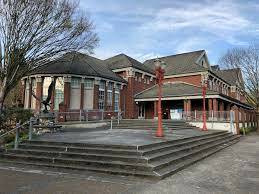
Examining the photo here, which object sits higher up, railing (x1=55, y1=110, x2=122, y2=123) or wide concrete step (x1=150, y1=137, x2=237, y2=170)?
railing (x1=55, y1=110, x2=122, y2=123)

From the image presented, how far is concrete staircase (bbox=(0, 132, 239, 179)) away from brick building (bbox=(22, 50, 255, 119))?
10.8 metres

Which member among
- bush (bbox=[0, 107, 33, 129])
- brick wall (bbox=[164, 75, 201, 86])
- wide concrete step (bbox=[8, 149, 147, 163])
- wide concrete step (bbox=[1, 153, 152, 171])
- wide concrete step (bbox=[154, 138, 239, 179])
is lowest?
wide concrete step (bbox=[154, 138, 239, 179])

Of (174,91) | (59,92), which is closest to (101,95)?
(59,92)

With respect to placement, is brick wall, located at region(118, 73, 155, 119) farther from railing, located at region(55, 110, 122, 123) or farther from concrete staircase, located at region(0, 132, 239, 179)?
concrete staircase, located at region(0, 132, 239, 179)

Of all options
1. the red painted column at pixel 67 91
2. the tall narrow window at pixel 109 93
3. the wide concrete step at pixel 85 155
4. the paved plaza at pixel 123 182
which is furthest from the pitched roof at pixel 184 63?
the wide concrete step at pixel 85 155

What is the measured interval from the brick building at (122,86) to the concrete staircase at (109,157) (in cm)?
1078

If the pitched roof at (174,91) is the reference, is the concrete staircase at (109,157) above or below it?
below

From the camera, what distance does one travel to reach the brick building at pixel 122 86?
25.6 m

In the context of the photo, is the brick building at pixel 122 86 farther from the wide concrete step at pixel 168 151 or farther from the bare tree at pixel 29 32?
the wide concrete step at pixel 168 151

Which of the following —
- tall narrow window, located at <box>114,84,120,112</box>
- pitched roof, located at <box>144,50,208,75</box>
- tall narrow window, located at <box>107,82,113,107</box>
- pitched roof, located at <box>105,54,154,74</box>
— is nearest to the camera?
tall narrow window, located at <box>107,82,113,107</box>

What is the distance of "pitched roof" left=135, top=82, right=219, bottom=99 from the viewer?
97.1ft

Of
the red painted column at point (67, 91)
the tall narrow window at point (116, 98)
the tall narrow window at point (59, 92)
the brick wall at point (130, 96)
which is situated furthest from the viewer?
the brick wall at point (130, 96)

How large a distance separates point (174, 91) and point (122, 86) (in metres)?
6.21

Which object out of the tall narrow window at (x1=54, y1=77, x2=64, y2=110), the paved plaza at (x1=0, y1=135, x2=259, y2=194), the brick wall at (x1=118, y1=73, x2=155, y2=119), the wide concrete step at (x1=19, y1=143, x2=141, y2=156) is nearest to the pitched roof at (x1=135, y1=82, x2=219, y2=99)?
the brick wall at (x1=118, y1=73, x2=155, y2=119)
